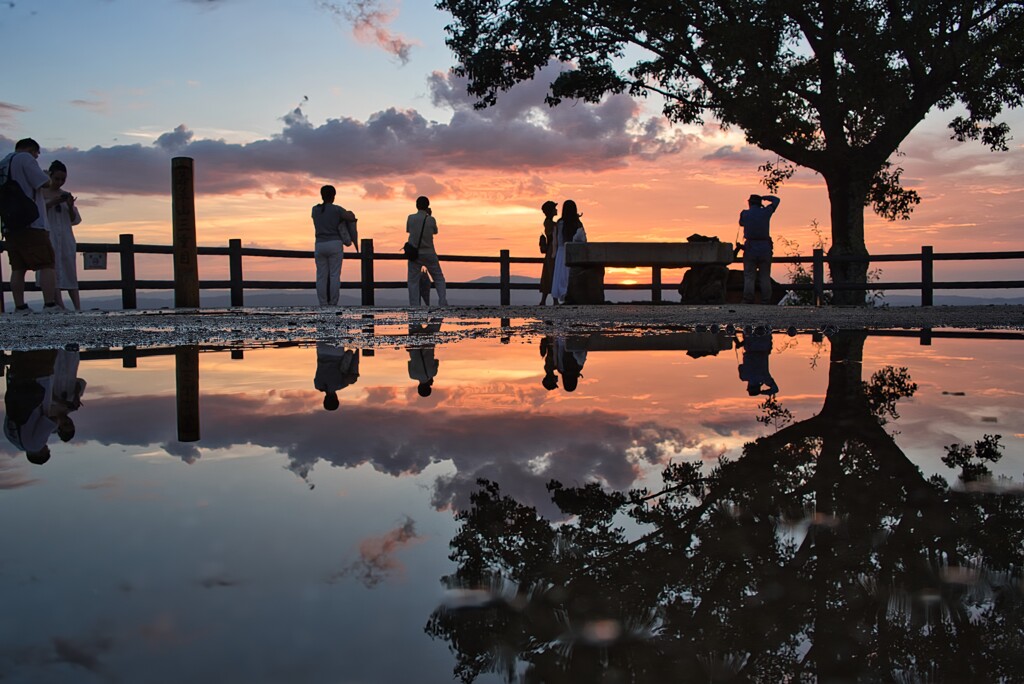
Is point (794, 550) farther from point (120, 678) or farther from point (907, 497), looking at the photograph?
point (120, 678)

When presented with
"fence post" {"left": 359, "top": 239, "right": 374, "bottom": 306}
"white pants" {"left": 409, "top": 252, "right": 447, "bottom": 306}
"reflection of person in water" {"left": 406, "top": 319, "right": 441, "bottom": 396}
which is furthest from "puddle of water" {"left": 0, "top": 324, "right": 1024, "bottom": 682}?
"fence post" {"left": 359, "top": 239, "right": 374, "bottom": 306}

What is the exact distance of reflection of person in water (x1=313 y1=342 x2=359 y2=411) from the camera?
4533 millimetres

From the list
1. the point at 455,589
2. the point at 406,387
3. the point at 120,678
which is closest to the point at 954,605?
the point at 455,589

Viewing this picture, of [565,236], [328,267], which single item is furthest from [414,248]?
[565,236]

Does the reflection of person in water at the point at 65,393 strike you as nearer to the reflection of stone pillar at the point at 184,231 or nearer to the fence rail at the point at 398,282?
the reflection of stone pillar at the point at 184,231

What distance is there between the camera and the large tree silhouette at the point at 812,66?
1777cm

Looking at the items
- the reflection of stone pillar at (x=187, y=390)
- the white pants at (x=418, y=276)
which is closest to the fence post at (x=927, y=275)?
the white pants at (x=418, y=276)

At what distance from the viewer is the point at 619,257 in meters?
18.2

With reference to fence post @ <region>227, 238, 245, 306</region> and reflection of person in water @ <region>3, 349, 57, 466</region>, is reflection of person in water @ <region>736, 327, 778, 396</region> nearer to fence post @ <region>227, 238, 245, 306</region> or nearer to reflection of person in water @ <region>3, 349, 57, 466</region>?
reflection of person in water @ <region>3, 349, 57, 466</region>

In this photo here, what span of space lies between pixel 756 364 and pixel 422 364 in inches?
87.5

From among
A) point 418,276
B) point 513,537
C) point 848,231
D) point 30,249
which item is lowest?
point 513,537

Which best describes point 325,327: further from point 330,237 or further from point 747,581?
point 747,581

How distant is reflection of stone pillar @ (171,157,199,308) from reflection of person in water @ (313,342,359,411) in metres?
7.72

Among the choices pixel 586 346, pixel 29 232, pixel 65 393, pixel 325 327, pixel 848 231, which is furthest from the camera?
pixel 848 231
